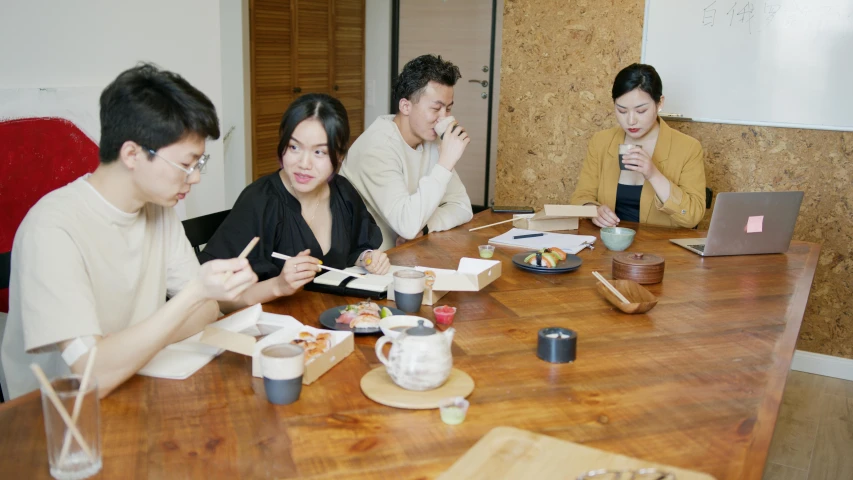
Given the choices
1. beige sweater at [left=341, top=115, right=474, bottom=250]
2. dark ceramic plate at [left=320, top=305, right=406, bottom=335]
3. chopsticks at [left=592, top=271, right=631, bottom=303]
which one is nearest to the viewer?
dark ceramic plate at [left=320, top=305, right=406, bottom=335]

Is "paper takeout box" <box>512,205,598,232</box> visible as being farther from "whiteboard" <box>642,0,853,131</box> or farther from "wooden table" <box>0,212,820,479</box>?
"whiteboard" <box>642,0,853,131</box>

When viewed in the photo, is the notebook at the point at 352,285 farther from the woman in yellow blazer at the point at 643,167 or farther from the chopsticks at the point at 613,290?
the woman in yellow blazer at the point at 643,167

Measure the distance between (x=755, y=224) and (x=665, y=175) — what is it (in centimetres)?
62

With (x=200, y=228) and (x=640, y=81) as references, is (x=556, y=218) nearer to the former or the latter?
(x=640, y=81)

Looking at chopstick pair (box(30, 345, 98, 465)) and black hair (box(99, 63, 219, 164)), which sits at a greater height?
black hair (box(99, 63, 219, 164))

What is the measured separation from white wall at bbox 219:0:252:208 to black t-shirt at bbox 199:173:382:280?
2285 millimetres

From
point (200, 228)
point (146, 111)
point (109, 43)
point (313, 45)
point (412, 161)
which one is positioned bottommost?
point (200, 228)

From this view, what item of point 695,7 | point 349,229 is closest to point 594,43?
point 695,7

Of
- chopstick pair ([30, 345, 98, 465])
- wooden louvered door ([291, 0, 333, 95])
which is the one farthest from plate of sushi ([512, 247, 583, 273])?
wooden louvered door ([291, 0, 333, 95])

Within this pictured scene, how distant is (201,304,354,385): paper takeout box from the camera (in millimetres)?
1404

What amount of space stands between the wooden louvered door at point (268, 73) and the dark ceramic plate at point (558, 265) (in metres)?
2.95

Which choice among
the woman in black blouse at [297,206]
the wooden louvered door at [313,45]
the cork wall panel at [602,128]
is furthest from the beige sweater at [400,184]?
the wooden louvered door at [313,45]

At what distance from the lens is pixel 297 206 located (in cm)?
221

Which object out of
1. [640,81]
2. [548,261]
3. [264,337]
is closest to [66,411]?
[264,337]
